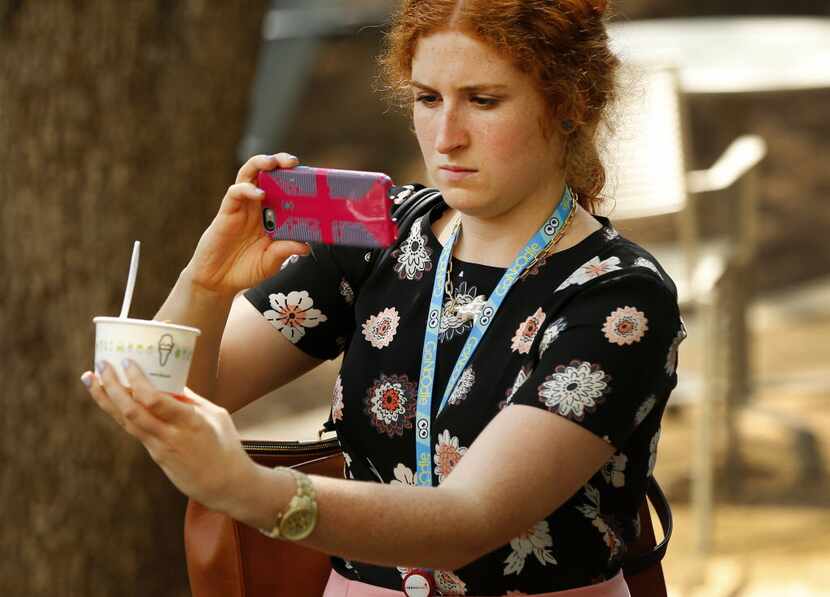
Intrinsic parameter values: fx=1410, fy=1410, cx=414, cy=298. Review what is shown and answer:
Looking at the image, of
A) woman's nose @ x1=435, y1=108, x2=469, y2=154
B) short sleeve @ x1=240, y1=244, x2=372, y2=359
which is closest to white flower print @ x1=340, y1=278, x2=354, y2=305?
short sleeve @ x1=240, y1=244, x2=372, y2=359

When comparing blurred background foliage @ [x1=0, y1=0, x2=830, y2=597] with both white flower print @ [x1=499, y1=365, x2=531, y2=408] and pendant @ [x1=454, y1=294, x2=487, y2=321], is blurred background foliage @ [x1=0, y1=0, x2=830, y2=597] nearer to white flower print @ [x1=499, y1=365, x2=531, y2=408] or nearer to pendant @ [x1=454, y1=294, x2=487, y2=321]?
pendant @ [x1=454, y1=294, x2=487, y2=321]

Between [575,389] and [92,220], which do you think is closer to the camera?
[575,389]

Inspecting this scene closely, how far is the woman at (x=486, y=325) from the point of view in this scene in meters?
1.66

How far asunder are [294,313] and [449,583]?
1.53 ft

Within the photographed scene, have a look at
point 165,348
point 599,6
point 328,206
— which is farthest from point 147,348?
point 599,6

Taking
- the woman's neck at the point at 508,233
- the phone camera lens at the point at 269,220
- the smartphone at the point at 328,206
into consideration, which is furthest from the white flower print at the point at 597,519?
the phone camera lens at the point at 269,220

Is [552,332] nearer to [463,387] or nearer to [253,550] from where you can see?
[463,387]

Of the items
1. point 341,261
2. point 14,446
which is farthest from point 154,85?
point 341,261

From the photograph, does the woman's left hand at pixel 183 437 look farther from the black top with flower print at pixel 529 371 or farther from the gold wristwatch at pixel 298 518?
the black top with flower print at pixel 529 371

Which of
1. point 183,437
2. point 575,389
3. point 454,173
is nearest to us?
point 183,437

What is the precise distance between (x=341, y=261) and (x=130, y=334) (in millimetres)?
604

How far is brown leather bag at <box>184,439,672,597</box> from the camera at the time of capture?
1.98 metres

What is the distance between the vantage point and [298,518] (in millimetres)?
1494

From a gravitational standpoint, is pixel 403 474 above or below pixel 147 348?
below
